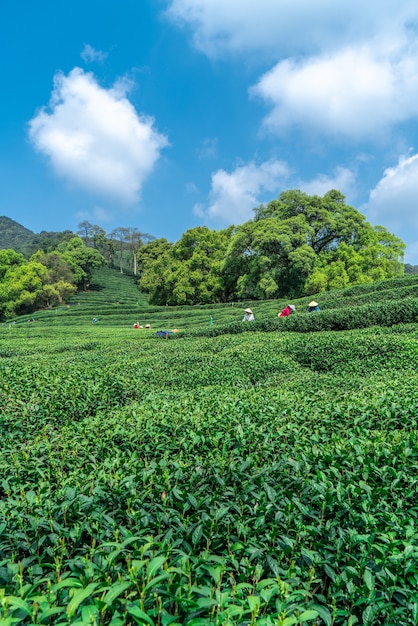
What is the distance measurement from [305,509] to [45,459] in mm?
2663

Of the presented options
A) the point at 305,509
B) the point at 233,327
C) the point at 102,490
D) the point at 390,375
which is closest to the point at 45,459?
the point at 102,490

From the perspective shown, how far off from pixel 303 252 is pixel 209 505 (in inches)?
1152

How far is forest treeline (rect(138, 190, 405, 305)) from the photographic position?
97.8ft

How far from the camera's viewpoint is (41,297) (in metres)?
48.7

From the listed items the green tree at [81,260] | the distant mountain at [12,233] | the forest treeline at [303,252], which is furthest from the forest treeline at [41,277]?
the distant mountain at [12,233]

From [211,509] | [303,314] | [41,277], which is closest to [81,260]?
[41,277]

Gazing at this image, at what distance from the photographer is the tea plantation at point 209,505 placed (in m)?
1.65

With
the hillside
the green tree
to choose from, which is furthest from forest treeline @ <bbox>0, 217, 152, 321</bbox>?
the hillside

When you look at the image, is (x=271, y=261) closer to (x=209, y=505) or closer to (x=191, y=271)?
(x=191, y=271)

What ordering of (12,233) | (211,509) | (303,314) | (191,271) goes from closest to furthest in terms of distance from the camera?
(211,509), (303,314), (191,271), (12,233)

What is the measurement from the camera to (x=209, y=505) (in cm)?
264

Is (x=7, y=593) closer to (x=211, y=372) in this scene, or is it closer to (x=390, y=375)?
(x=211, y=372)

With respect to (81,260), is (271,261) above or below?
below

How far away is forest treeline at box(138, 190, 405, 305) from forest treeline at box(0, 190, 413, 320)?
76mm
